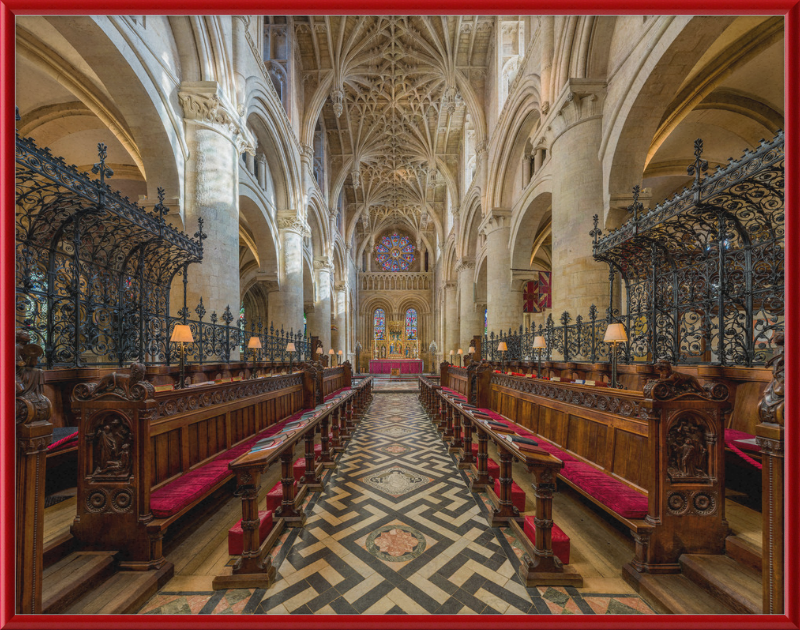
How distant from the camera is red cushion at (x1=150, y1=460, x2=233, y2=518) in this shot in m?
1.96

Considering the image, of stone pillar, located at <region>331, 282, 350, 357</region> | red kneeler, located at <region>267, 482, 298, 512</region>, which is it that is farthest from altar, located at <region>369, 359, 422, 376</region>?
red kneeler, located at <region>267, 482, 298, 512</region>

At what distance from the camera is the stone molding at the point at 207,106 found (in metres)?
5.80

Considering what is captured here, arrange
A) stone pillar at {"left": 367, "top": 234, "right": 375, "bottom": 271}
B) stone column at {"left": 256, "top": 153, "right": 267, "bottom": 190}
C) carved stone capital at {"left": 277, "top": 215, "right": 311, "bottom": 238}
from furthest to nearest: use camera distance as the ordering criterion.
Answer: stone pillar at {"left": 367, "top": 234, "right": 375, "bottom": 271} < carved stone capital at {"left": 277, "top": 215, "right": 311, "bottom": 238} < stone column at {"left": 256, "top": 153, "right": 267, "bottom": 190}

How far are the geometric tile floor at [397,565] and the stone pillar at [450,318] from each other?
15.9m

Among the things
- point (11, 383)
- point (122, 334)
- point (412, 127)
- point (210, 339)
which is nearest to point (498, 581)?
point (11, 383)

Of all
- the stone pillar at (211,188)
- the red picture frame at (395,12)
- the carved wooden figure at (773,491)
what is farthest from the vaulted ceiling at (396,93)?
the carved wooden figure at (773,491)

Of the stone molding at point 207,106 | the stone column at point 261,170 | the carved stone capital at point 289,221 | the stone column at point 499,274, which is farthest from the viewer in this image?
the carved stone capital at point 289,221

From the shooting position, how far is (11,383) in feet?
3.30

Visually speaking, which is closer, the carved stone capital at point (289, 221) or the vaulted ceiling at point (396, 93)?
the carved stone capital at point (289, 221)

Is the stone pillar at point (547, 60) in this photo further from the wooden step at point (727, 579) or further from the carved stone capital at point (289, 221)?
the carved stone capital at point (289, 221)

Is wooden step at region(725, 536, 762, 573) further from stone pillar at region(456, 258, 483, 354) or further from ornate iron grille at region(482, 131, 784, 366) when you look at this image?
stone pillar at region(456, 258, 483, 354)

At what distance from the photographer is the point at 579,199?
6102 millimetres

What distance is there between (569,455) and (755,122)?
1049cm

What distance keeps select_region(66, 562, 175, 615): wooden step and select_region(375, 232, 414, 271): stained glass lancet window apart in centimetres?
2769
